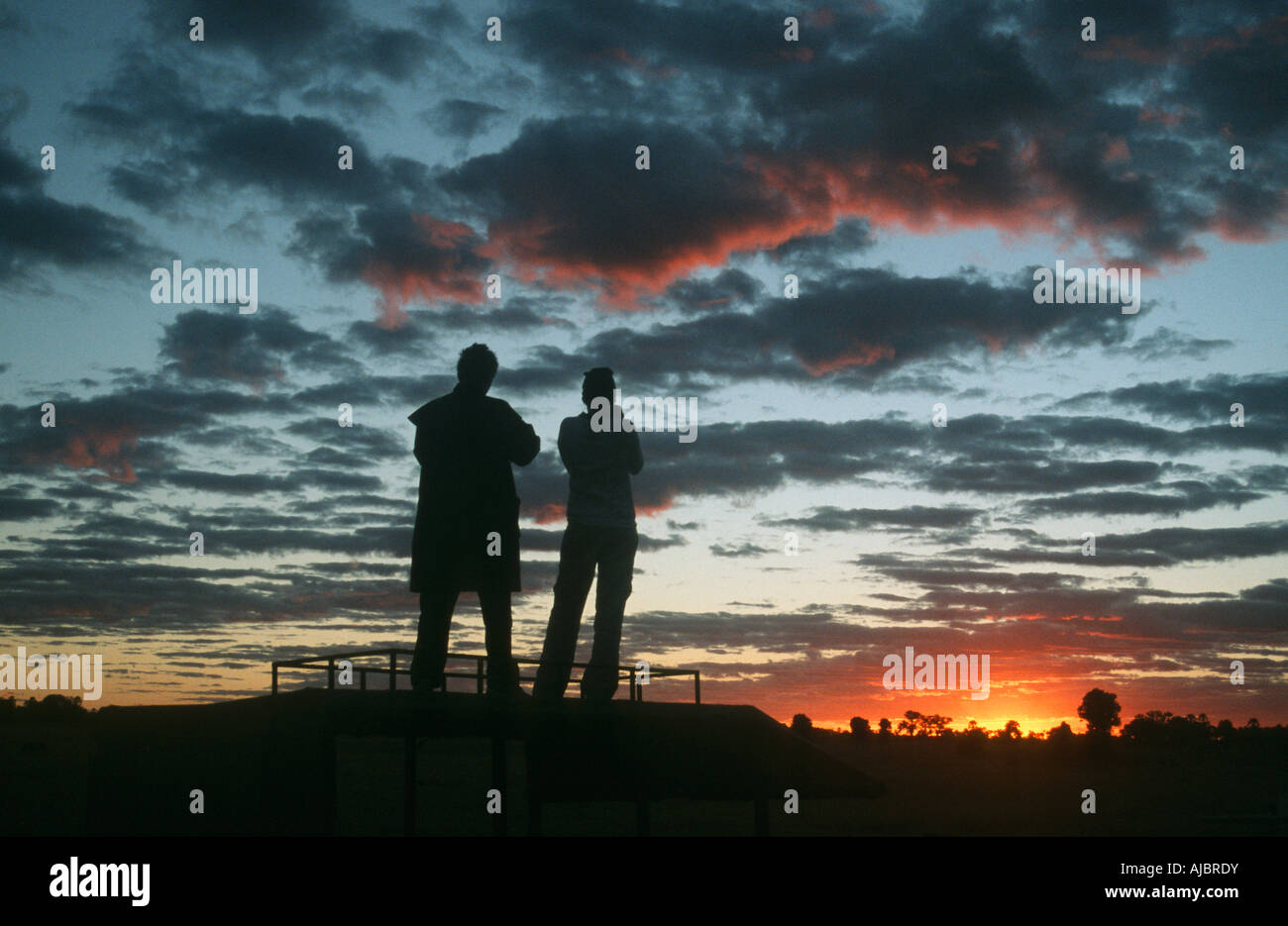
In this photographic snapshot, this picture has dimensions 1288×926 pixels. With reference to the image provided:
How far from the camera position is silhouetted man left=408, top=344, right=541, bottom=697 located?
40.4ft

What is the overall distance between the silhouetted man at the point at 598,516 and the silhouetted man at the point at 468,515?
0.55 meters

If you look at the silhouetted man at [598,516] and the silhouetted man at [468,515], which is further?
the silhouetted man at [598,516]

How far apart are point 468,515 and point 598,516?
4.52 feet

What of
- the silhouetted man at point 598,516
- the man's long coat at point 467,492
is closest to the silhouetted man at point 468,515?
the man's long coat at point 467,492

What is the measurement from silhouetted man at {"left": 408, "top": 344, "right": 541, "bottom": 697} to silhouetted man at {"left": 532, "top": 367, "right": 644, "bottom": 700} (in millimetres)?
553

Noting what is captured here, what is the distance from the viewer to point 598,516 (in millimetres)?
12695

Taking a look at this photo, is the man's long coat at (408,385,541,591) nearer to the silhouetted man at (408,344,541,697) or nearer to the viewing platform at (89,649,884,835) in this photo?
the silhouetted man at (408,344,541,697)

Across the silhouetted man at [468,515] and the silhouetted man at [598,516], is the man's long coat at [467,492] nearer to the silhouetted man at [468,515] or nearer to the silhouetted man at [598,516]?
the silhouetted man at [468,515]

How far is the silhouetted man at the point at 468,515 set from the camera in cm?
1232

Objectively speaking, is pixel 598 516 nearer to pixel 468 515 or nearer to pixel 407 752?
pixel 468 515

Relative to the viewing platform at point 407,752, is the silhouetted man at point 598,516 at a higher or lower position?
higher
